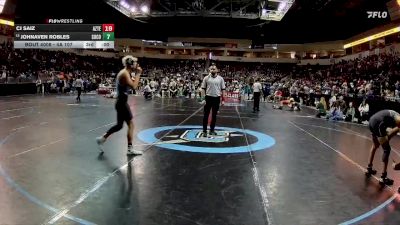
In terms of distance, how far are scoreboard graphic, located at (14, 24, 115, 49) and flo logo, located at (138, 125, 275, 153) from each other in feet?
36.0

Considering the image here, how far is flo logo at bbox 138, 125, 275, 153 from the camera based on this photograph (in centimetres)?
740

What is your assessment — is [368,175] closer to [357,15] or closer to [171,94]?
[171,94]

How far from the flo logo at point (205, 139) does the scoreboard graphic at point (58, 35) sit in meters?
11.0

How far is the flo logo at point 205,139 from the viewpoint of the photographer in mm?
A: 7405

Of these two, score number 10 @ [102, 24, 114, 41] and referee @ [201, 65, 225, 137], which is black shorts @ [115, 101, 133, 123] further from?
score number 10 @ [102, 24, 114, 41]

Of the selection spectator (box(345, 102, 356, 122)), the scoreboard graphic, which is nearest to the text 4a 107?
the scoreboard graphic

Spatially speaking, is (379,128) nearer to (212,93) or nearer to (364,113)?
(212,93)

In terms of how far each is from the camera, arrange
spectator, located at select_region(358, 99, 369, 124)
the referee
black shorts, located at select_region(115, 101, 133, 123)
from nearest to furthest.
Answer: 1. black shorts, located at select_region(115, 101, 133, 123)
2. the referee
3. spectator, located at select_region(358, 99, 369, 124)

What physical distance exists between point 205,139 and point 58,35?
13.5 meters

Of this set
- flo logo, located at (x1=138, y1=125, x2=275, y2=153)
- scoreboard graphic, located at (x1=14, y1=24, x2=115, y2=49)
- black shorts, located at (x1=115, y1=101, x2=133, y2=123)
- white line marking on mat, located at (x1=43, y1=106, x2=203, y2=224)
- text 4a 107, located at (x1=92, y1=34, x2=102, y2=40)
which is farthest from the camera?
text 4a 107, located at (x1=92, y1=34, x2=102, y2=40)

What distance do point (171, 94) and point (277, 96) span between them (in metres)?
8.15

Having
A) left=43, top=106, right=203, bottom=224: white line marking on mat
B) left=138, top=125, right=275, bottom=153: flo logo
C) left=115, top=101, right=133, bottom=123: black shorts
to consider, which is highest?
left=115, top=101, right=133, bottom=123: black shorts

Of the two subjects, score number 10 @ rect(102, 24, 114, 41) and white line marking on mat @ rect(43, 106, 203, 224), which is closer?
white line marking on mat @ rect(43, 106, 203, 224)

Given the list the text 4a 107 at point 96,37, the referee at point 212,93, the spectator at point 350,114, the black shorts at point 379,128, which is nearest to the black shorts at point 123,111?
the referee at point 212,93
